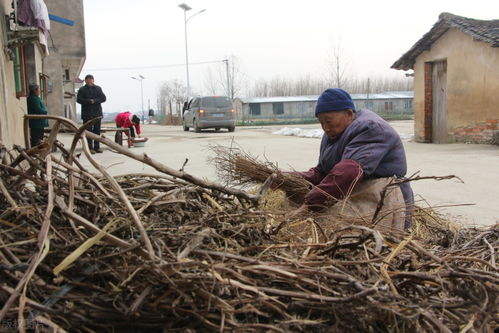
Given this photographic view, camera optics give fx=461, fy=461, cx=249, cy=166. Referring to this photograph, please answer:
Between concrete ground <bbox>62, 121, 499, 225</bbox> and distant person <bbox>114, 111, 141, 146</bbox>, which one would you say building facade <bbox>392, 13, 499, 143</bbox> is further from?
distant person <bbox>114, 111, 141, 146</bbox>

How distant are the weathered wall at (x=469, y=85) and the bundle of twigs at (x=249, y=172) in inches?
430

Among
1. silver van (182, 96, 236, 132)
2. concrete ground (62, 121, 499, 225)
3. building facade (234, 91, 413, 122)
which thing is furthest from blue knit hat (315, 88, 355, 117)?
building facade (234, 91, 413, 122)

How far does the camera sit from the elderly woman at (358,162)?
2453 mm

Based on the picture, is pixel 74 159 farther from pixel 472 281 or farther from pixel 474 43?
pixel 474 43

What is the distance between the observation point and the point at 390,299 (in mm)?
1083

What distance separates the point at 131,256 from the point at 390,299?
2.06ft

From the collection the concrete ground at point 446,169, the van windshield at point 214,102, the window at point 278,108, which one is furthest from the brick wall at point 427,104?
the window at point 278,108

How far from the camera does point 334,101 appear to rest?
2.75 m

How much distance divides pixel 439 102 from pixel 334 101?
12.4 m

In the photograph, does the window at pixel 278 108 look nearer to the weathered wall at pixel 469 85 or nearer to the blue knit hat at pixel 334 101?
the weathered wall at pixel 469 85

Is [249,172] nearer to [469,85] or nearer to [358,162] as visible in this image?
[358,162]

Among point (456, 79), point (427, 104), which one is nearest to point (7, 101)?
point (456, 79)

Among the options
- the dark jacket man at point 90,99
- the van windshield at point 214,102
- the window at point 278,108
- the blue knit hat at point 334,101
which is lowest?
the blue knit hat at point 334,101

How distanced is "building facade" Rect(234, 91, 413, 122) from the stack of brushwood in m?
46.3
